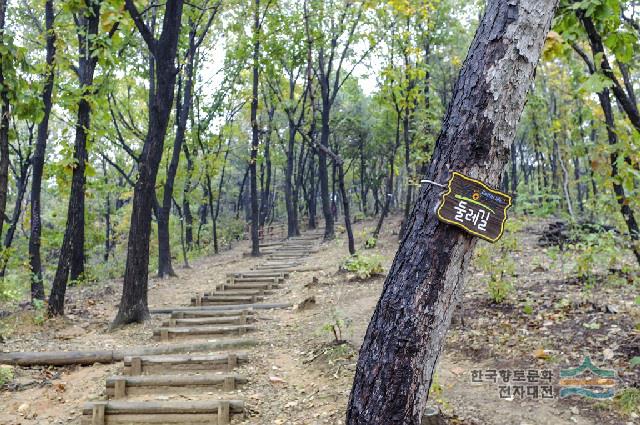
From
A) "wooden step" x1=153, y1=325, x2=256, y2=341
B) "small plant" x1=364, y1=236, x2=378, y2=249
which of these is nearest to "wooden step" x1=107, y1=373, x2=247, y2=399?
"wooden step" x1=153, y1=325, x2=256, y2=341

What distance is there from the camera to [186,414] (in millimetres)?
4703

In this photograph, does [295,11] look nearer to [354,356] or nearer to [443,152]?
[354,356]

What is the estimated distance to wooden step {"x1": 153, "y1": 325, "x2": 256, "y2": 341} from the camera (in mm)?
7293

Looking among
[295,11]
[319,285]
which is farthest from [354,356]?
[295,11]

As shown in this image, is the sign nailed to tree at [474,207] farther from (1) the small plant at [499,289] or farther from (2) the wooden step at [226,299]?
(2) the wooden step at [226,299]

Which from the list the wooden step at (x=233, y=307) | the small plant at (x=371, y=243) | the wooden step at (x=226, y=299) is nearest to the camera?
the wooden step at (x=233, y=307)

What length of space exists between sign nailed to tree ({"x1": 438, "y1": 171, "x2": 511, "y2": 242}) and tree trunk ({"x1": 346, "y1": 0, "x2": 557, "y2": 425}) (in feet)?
0.21

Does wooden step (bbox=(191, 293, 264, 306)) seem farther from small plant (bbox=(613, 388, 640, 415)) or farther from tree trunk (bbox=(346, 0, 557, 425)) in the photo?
tree trunk (bbox=(346, 0, 557, 425))

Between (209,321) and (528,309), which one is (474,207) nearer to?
(528,309)

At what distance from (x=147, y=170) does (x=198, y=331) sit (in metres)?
2.86

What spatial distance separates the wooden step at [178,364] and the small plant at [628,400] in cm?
398

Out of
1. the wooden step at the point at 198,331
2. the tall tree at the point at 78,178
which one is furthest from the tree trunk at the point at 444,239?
the tall tree at the point at 78,178

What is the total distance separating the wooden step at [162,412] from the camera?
466cm

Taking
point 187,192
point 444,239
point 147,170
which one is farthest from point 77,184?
point 187,192
